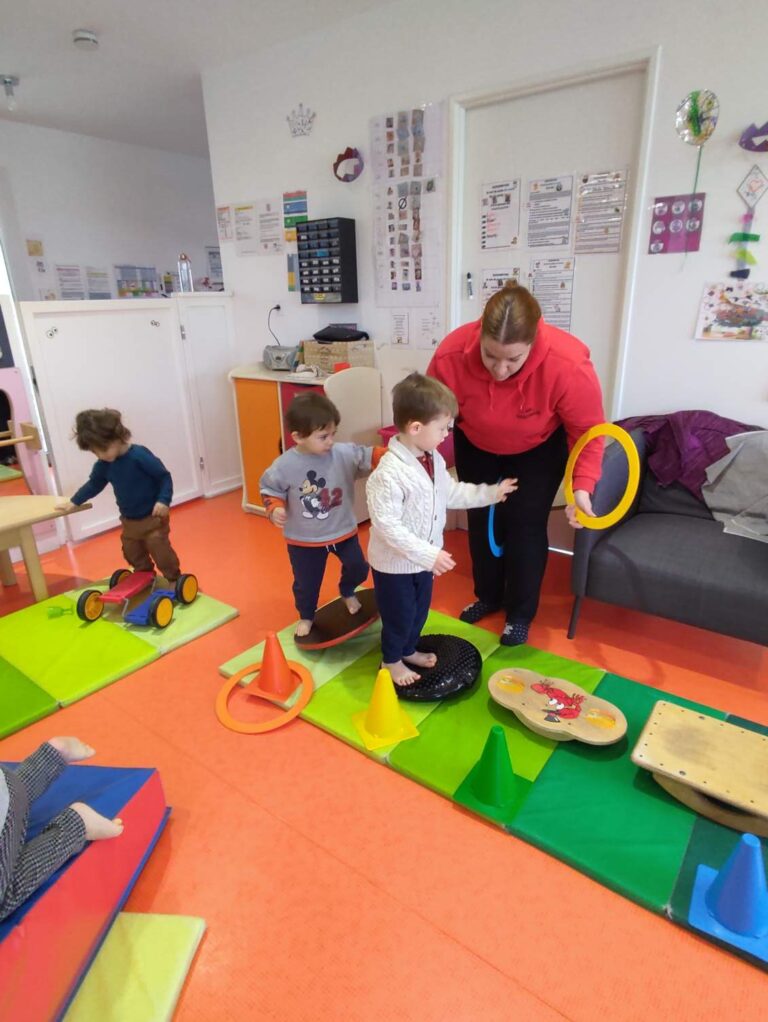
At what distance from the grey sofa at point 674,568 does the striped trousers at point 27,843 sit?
1925 millimetres

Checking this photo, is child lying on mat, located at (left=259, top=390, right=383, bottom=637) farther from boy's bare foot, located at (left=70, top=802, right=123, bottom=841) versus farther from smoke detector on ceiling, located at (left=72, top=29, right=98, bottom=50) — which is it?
smoke detector on ceiling, located at (left=72, top=29, right=98, bottom=50)

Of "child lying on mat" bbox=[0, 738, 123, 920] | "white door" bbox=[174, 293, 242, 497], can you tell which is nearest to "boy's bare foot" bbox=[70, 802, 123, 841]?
"child lying on mat" bbox=[0, 738, 123, 920]

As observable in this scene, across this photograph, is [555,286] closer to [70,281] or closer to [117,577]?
[117,577]

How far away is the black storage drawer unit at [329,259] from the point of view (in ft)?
12.0

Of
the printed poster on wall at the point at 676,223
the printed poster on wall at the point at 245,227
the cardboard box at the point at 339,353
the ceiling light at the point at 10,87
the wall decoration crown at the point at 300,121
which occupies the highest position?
the ceiling light at the point at 10,87

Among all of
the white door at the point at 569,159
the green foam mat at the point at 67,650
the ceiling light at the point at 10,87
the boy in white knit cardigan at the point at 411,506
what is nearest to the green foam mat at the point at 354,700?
the boy in white knit cardigan at the point at 411,506

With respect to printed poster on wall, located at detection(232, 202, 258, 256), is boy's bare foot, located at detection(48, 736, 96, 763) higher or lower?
lower

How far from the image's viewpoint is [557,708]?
208 cm

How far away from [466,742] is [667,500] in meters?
1.54

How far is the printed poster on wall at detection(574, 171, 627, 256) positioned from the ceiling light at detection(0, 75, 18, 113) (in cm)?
382

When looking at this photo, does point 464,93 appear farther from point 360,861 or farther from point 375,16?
point 360,861

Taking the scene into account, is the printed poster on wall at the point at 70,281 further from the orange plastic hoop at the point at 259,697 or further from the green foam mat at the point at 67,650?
the orange plastic hoop at the point at 259,697

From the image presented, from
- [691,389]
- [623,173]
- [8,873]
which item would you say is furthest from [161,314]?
[8,873]

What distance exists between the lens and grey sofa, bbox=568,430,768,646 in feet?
7.22
